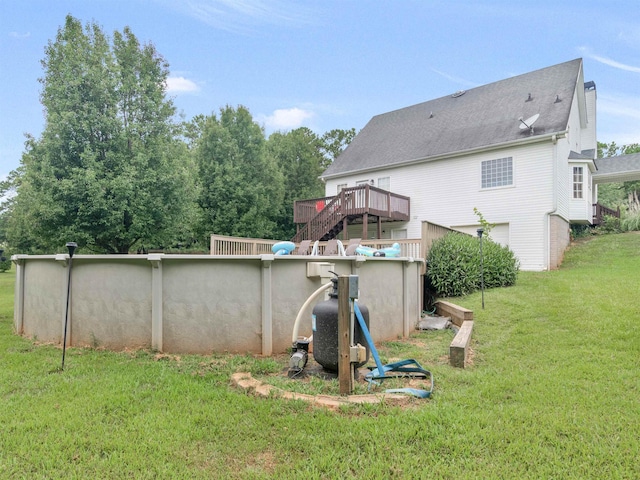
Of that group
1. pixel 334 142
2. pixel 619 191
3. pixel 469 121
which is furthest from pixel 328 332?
pixel 619 191

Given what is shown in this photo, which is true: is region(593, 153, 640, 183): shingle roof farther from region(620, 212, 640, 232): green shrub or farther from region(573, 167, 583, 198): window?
region(573, 167, 583, 198): window

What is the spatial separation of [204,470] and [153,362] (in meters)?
2.26

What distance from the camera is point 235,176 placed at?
67.5ft

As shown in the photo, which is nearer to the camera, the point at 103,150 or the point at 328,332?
the point at 328,332

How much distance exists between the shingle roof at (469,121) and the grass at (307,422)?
38.8 ft

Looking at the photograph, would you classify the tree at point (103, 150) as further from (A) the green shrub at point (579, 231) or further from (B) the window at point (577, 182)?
(A) the green shrub at point (579, 231)

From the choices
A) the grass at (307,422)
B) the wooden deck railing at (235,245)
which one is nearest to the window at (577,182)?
the wooden deck railing at (235,245)

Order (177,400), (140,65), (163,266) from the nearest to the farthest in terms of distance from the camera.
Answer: (177,400)
(163,266)
(140,65)

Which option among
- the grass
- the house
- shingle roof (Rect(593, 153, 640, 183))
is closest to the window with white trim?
the house

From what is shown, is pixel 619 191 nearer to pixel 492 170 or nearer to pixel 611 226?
pixel 611 226

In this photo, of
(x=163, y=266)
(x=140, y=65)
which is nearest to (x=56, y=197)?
(x=140, y=65)

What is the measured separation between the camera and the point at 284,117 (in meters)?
35.0

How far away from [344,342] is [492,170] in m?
13.3

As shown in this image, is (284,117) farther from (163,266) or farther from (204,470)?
(204,470)
